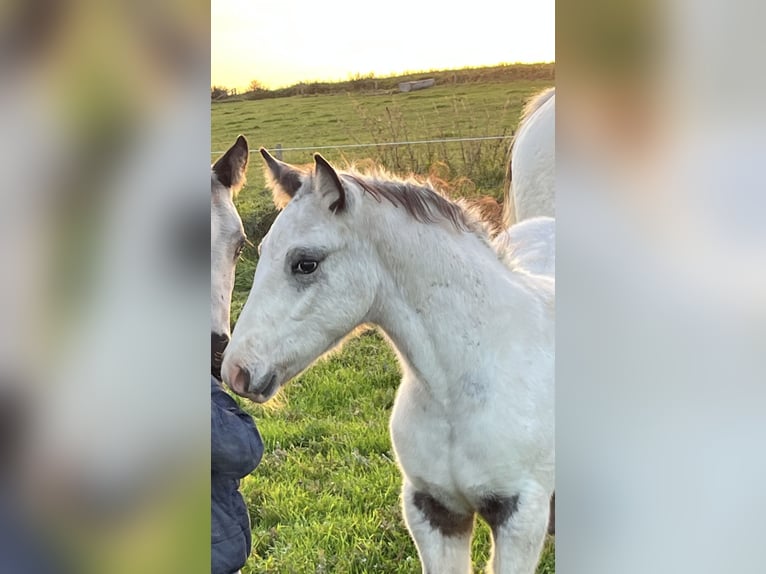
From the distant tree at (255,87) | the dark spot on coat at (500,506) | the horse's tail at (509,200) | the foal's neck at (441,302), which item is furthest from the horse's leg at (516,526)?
the distant tree at (255,87)

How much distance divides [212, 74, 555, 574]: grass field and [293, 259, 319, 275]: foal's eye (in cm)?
13

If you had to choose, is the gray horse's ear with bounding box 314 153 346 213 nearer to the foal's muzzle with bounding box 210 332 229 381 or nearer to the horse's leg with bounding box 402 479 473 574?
the foal's muzzle with bounding box 210 332 229 381

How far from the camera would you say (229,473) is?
71.8 inches

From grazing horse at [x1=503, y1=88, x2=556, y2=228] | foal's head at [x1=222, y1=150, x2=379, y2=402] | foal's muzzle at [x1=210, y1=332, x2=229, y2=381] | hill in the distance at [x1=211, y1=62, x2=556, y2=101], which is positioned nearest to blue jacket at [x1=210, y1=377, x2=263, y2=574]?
foal's muzzle at [x1=210, y1=332, x2=229, y2=381]

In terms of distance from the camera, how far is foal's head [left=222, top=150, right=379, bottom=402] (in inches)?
66.1

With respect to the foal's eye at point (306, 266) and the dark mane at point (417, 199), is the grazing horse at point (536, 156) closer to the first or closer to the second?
the dark mane at point (417, 199)

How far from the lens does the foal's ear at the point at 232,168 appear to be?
177 cm

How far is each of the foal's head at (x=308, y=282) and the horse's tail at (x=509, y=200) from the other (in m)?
0.34

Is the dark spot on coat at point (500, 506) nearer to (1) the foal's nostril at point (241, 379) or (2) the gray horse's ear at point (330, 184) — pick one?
(1) the foal's nostril at point (241, 379)

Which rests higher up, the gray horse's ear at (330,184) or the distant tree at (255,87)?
the distant tree at (255,87)

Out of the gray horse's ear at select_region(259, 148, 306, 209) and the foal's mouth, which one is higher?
the gray horse's ear at select_region(259, 148, 306, 209)

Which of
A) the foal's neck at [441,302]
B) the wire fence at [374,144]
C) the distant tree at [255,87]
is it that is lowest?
the foal's neck at [441,302]

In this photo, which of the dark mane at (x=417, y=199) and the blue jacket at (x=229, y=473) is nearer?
the dark mane at (x=417, y=199)
